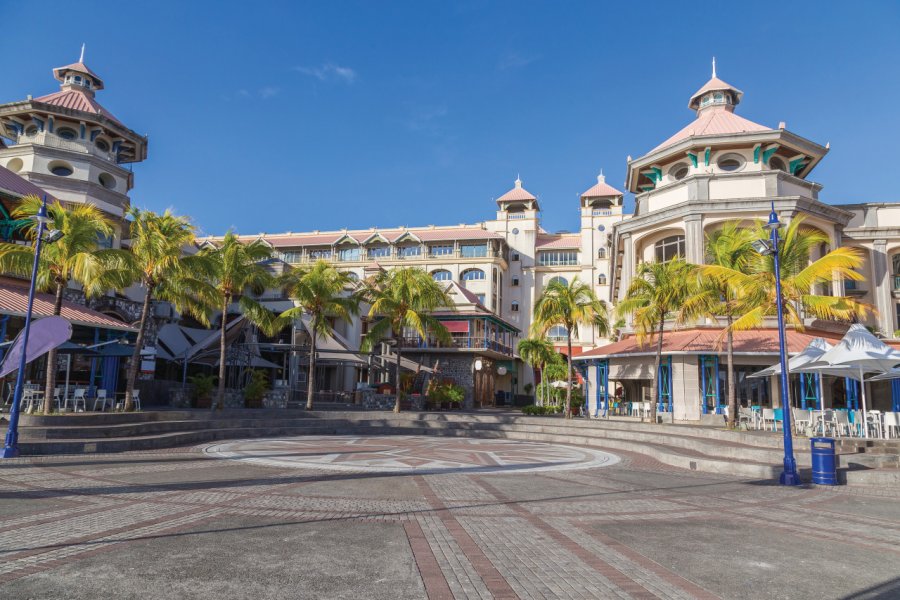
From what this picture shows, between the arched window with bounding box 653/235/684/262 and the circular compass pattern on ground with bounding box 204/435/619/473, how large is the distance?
1527 centimetres

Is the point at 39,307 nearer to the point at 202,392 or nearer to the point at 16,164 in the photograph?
the point at 202,392

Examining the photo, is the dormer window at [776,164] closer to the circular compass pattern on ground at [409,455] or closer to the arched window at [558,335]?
the circular compass pattern on ground at [409,455]

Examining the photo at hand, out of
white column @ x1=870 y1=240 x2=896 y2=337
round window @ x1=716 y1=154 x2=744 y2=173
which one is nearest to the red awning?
round window @ x1=716 y1=154 x2=744 y2=173

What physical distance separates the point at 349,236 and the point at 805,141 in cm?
4376

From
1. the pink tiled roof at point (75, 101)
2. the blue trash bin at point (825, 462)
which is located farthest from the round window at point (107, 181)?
the blue trash bin at point (825, 462)

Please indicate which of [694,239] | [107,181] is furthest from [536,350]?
[107,181]

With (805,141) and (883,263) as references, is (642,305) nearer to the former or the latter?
(805,141)

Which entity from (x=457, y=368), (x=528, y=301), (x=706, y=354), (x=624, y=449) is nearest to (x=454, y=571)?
(x=624, y=449)

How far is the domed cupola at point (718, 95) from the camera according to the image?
35.5m

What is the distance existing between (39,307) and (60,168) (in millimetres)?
16295

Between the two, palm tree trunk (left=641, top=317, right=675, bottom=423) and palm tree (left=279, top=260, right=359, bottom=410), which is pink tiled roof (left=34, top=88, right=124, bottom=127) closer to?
palm tree (left=279, top=260, right=359, bottom=410)

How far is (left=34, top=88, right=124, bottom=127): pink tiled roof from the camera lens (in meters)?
33.2

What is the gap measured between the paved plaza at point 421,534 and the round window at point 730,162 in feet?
70.9

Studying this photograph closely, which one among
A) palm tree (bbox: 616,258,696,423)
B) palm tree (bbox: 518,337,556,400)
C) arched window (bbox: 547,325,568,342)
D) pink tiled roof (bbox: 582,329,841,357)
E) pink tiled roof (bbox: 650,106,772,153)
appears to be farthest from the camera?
arched window (bbox: 547,325,568,342)
